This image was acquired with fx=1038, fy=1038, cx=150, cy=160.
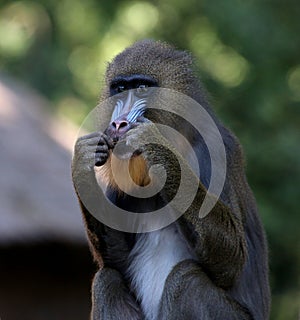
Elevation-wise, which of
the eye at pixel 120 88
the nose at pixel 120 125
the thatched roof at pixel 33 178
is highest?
the eye at pixel 120 88

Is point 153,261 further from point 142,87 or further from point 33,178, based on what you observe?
point 33,178

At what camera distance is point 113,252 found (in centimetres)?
598

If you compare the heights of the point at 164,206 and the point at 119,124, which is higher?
the point at 119,124

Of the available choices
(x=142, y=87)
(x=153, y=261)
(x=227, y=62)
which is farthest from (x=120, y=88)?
(x=227, y=62)

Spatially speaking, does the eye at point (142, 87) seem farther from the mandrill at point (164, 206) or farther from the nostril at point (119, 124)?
the nostril at point (119, 124)

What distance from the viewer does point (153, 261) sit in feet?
19.8

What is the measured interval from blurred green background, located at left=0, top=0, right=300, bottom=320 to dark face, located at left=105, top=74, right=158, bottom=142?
248 inches

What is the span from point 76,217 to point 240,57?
4799mm

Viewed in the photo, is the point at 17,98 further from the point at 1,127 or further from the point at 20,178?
the point at 20,178

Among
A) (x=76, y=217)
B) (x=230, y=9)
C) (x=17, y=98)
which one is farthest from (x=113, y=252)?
(x=230, y=9)

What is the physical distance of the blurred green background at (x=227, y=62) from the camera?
14141mm

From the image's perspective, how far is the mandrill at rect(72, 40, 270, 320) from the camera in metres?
5.45

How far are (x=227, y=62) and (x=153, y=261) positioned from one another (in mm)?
9746

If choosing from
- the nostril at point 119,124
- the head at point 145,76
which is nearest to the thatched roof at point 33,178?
the head at point 145,76
